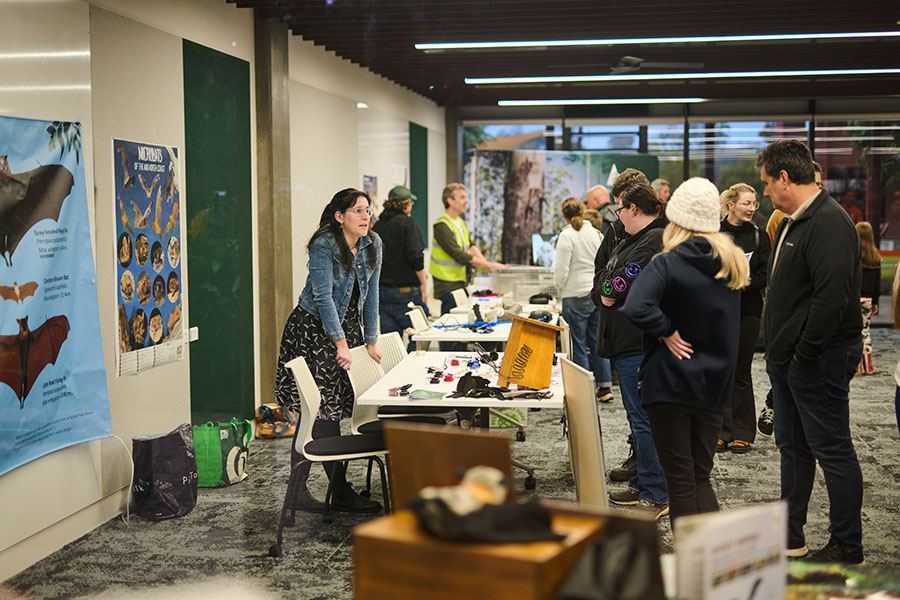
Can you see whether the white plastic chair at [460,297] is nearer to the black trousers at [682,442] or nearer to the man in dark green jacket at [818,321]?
the man in dark green jacket at [818,321]

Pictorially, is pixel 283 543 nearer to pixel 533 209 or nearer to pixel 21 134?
pixel 21 134

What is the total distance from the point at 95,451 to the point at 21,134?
170cm

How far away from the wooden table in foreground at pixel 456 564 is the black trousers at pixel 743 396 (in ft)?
13.5

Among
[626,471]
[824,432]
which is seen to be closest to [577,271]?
[626,471]

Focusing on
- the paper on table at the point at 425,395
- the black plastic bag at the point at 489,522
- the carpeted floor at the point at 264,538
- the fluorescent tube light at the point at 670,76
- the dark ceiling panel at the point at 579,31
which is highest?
the fluorescent tube light at the point at 670,76

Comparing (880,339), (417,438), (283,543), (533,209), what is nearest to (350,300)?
(283,543)

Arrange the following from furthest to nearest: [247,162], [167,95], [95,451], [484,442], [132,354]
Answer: [247,162] → [167,95] → [132,354] → [95,451] → [484,442]

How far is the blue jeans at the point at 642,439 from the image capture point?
4914mm

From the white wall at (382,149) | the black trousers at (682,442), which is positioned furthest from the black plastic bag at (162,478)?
the white wall at (382,149)

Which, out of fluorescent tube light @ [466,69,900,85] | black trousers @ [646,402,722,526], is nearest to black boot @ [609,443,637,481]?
black trousers @ [646,402,722,526]

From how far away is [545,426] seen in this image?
23.4ft

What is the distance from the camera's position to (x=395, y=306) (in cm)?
790

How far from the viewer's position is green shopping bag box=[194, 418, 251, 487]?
5492 millimetres

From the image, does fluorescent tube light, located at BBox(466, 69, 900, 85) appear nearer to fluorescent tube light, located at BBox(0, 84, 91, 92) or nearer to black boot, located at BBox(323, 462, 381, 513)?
fluorescent tube light, located at BBox(0, 84, 91, 92)
